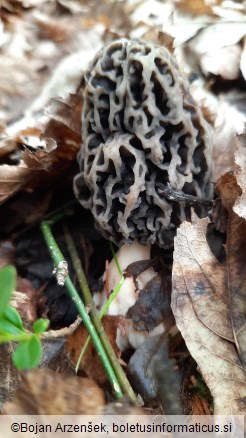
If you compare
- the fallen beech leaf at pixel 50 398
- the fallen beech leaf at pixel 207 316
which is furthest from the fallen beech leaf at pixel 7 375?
the fallen beech leaf at pixel 207 316

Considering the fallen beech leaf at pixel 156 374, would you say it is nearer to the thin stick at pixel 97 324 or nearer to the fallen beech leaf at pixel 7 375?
the thin stick at pixel 97 324

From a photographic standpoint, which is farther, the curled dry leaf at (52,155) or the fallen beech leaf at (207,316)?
the curled dry leaf at (52,155)

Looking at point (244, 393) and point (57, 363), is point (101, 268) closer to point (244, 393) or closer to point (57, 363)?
point (57, 363)

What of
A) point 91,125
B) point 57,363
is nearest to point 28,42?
point 91,125

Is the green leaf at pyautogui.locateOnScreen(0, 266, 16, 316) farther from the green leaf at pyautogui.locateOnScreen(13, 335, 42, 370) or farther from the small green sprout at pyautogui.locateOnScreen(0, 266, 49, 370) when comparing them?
the green leaf at pyautogui.locateOnScreen(13, 335, 42, 370)

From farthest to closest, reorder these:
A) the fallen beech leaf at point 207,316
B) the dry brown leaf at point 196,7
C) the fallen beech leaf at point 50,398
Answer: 1. the dry brown leaf at point 196,7
2. the fallen beech leaf at point 207,316
3. the fallen beech leaf at point 50,398

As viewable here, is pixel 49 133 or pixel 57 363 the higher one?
pixel 49 133
